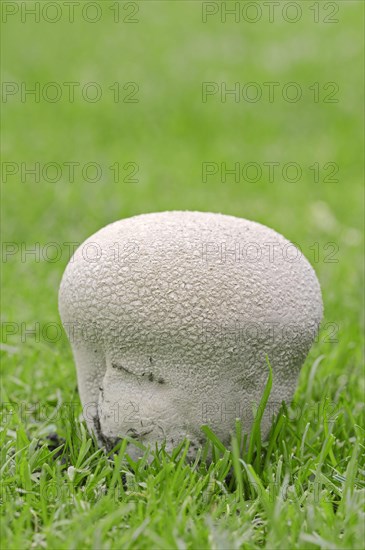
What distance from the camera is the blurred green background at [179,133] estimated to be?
12.8 ft

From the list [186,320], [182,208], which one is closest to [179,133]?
[182,208]

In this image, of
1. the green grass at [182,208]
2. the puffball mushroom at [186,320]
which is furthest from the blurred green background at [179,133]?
the puffball mushroom at [186,320]

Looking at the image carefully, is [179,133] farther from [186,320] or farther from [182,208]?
[186,320]

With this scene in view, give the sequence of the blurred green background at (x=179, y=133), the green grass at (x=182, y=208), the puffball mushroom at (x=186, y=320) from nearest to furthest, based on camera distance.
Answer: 1. the green grass at (x=182, y=208)
2. the puffball mushroom at (x=186, y=320)
3. the blurred green background at (x=179, y=133)

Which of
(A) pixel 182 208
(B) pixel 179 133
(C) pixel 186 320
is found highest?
(B) pixel 179 133

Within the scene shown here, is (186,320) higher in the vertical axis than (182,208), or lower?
lower

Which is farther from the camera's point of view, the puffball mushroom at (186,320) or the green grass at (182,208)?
the puffball mushroom at (186,320)

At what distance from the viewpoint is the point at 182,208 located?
4.61 meters

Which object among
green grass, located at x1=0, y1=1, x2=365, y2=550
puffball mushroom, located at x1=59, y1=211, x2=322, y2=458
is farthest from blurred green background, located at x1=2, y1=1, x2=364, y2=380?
puffball mushroom, located at x1=59, y1=211, x2=322, y2=458

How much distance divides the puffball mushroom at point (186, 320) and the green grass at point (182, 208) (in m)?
0.09

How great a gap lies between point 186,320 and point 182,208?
273 centimetres

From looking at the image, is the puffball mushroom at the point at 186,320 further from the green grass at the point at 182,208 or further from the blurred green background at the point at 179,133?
the blurred green background at the point at 179,133

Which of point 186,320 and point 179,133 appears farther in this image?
point 179,133

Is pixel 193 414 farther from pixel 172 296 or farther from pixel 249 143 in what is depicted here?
pixel 249 143
